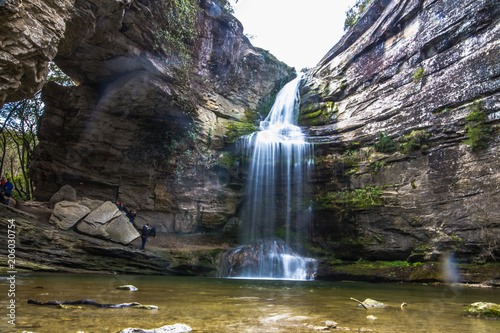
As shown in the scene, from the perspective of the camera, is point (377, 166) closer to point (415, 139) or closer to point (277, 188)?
point (415, 139)

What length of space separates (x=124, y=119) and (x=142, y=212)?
17.5 ft

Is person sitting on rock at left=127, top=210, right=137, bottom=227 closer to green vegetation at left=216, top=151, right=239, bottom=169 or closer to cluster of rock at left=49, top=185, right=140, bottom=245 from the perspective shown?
cluster of rock at left=49, top=185, right=140, bottom=245

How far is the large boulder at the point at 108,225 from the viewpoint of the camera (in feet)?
40.1

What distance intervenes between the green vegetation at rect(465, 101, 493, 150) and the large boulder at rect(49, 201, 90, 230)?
53.3 ft

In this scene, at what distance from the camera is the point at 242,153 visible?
17.9 metres

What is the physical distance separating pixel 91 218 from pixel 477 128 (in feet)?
53.3

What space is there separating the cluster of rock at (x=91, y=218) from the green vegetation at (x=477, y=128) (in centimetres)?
1474

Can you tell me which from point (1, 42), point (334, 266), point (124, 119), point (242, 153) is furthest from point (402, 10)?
point (1, 42)

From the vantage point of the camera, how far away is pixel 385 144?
48.0 ft

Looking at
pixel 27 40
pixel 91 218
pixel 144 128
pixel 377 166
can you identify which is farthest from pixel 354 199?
pixel 27 40

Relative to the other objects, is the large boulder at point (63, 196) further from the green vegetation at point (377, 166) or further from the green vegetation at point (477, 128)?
the green vegetation at point (477, 128)

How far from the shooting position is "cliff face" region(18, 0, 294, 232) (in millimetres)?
14125

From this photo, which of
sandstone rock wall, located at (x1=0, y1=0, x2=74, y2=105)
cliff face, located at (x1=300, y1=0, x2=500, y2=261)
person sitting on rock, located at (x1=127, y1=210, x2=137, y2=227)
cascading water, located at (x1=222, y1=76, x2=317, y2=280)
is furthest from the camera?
cascading water, located at (x1=222, y1=76, x2=317, y2=280)

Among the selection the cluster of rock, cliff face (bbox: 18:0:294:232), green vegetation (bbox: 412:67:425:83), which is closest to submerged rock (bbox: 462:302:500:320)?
the cluster of rock
